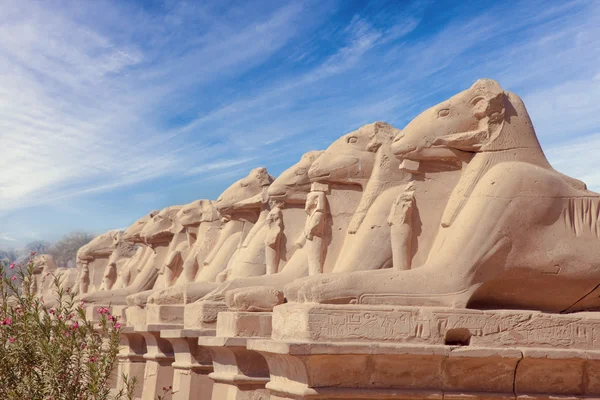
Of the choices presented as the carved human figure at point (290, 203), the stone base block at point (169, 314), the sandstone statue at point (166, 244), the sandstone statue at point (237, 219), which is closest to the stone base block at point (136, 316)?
the sandstone statue at point (237, 219)

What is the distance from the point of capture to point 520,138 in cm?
634

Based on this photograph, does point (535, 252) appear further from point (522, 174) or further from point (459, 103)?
point (459, 103)

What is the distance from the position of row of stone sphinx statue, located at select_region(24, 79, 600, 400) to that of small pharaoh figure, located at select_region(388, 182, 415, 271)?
0.01 meters

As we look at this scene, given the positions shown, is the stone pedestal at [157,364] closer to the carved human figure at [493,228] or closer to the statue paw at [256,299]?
the statue paw at [256,299]

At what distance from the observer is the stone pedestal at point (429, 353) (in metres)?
5.38

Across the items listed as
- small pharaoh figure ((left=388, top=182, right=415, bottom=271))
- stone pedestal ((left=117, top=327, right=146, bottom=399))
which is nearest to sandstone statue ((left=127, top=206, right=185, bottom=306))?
stone pedestal ((left=117, top=327, right=146, bottom=399))

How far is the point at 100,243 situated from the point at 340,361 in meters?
15.1

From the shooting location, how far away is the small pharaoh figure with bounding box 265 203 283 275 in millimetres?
9492

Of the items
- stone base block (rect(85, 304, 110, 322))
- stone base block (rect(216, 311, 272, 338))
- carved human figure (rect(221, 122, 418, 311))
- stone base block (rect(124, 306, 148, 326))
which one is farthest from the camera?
stone base block (rect(85, 304, 110, 322))

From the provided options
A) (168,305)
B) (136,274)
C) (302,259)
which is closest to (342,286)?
(302,259)

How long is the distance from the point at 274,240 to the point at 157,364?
2.71 meters

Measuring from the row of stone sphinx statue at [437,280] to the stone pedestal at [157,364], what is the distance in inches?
97.5

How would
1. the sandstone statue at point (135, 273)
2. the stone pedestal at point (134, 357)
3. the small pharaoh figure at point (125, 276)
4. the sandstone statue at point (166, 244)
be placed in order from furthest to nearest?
the small pharaoh figure at point (125, 276) → the sandstone statue at point (135, 273) → the sandstone statue at point (166, 244) → the stone pedestal at point (134, 357)

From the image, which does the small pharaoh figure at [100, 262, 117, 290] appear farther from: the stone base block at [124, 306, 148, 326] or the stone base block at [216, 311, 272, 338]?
the stone base block at [216, 311, 272, 338]
